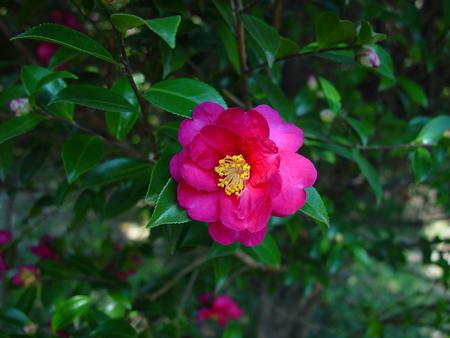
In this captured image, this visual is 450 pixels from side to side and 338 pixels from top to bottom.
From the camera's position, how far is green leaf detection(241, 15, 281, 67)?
717 mm

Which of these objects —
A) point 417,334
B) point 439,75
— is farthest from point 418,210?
point 439,75

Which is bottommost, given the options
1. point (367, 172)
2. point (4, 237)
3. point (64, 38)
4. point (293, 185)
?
point (4, 237)

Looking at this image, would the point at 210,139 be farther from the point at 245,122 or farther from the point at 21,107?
the point at 21,107

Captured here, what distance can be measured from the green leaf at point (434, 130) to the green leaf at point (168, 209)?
58 cm

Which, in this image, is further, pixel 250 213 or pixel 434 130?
pixel 434 130

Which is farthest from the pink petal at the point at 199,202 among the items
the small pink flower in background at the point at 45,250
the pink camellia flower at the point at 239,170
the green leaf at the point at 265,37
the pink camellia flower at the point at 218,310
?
the pink camellia flower at the point at 218,310

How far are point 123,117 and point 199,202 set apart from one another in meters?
0.26

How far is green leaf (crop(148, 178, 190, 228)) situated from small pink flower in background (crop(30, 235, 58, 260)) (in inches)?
38.2

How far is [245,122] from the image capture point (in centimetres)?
57

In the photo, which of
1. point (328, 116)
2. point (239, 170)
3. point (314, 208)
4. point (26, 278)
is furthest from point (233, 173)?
point (26, 278)

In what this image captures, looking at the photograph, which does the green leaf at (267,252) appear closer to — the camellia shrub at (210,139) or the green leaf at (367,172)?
the camellia shrub at (210,139)

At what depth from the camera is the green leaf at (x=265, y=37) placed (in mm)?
717

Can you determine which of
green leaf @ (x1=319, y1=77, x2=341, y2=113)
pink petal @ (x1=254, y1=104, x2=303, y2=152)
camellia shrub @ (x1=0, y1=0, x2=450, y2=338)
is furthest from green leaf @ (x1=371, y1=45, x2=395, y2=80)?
pink petal @ (x1=254, y1=104, x2=303, y2=152)

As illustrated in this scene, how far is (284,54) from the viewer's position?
790mm
